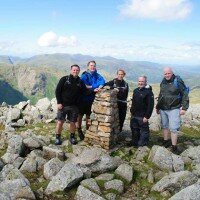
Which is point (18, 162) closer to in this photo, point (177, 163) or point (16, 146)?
point (16, 146)

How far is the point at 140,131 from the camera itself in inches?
682

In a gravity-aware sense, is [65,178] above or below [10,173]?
above

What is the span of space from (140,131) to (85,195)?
651cm

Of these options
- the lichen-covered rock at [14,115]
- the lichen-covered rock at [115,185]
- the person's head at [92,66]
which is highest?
the person's head at [92,66]

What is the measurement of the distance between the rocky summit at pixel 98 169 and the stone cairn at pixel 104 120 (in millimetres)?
53

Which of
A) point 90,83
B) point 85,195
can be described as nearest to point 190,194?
point 85,195

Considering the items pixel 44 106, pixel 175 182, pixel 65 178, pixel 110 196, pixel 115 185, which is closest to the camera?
pixel 110 196

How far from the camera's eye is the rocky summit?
11914 mm

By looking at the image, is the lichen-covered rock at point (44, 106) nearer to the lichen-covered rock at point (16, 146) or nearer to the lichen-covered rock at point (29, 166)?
the lichen-covered rock at point (16, 146)

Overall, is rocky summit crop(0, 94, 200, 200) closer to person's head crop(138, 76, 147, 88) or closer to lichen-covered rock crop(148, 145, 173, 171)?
Answer: lichen-covered rock crop(148, 145, 173, 171)

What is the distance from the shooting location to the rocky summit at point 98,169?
39.1ft

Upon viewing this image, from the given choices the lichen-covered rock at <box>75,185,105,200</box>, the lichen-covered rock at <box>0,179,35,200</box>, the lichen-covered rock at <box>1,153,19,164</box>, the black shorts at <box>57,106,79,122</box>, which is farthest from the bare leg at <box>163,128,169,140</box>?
the lichen-covered rock at <box>0,179,35,200</box>

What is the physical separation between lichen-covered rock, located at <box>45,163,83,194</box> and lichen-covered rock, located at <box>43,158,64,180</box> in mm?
913

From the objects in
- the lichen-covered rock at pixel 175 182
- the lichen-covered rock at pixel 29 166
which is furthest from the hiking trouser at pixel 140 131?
the lichen-covered rock at pixel 29 166
